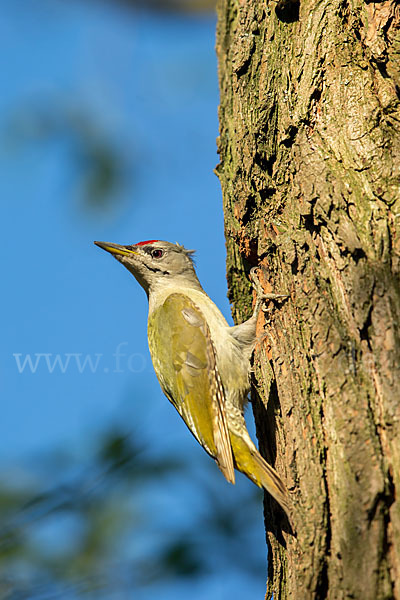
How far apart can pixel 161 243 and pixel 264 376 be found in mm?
1930

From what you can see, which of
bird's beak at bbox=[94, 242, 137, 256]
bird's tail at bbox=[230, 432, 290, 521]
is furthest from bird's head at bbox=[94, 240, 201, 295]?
bird's tail at bbox=[230, 432, 290, 521]

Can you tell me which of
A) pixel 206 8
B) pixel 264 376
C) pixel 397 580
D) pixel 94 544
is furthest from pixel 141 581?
pixel 206 8

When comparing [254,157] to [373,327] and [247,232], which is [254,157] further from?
[373,327]

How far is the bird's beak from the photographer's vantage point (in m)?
4.88

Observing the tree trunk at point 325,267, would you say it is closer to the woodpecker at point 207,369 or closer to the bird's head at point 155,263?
the woodpecker at point 207,369

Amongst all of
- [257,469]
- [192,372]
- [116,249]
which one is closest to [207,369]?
[192,372]

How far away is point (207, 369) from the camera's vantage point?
13.4 ft

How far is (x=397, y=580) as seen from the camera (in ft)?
7.35

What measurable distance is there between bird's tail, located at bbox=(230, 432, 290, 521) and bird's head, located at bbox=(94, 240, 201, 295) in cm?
173

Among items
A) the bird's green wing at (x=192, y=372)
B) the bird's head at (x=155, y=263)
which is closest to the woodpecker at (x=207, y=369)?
the bird's green wing at (x=192, y=372)

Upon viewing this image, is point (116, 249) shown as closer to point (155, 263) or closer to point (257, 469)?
point (155, 263)

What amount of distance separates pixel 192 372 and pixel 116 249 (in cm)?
144

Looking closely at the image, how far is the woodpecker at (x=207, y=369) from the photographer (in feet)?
12.1

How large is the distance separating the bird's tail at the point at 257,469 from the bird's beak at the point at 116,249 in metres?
1.97
